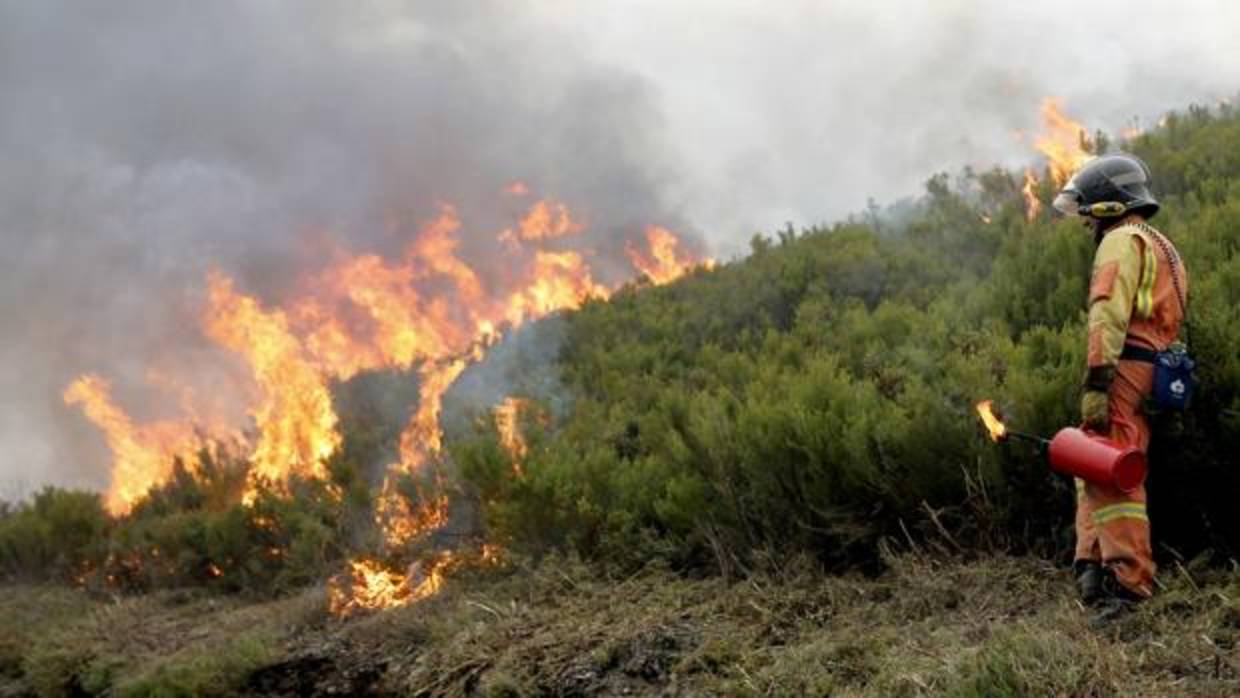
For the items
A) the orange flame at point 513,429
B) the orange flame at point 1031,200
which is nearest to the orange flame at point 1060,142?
the orange flame at point 1031,200

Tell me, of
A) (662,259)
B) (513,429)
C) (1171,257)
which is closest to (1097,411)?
(1171,257)

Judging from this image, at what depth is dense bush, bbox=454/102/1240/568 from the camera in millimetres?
5488

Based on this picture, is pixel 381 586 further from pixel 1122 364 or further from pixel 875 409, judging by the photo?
pixel 1122 364

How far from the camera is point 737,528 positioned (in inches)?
264

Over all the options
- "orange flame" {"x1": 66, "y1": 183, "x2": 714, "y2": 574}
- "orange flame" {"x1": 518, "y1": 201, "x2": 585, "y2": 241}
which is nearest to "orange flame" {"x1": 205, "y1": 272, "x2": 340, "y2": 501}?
"orange flame" {"x1": 66, "y1": 183, "x2": 714, "y2": 574}

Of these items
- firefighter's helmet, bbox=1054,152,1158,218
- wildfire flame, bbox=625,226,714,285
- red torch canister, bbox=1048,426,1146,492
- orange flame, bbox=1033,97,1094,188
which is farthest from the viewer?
wildfire flame, bbox=625,226,714,285

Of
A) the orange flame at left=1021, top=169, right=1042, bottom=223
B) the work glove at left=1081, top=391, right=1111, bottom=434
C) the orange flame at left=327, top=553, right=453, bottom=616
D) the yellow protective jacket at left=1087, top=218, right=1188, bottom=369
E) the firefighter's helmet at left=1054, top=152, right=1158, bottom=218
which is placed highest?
the orange flame at left=1021, top=169, right=1042, bottom=223

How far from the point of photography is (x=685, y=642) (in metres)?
5.53

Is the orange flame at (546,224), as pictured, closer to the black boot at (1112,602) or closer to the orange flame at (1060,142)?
the orange flame at (1060,142)

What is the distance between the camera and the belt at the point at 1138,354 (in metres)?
4.74

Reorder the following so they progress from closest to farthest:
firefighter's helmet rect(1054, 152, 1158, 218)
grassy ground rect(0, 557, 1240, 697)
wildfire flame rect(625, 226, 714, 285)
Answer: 1. grassy ground rect(0, 557, 1240, 697)
2. firefighter's helmet rect(1054, 152, 1158, 218)
3. wildfire flame rect(625, 226, 714, 285)

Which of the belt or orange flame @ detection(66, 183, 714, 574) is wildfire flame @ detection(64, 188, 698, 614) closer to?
orange flame @ detection(66, 183, 714, 574)

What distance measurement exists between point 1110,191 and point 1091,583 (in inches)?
72.3

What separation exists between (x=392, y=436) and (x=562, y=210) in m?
6.64
